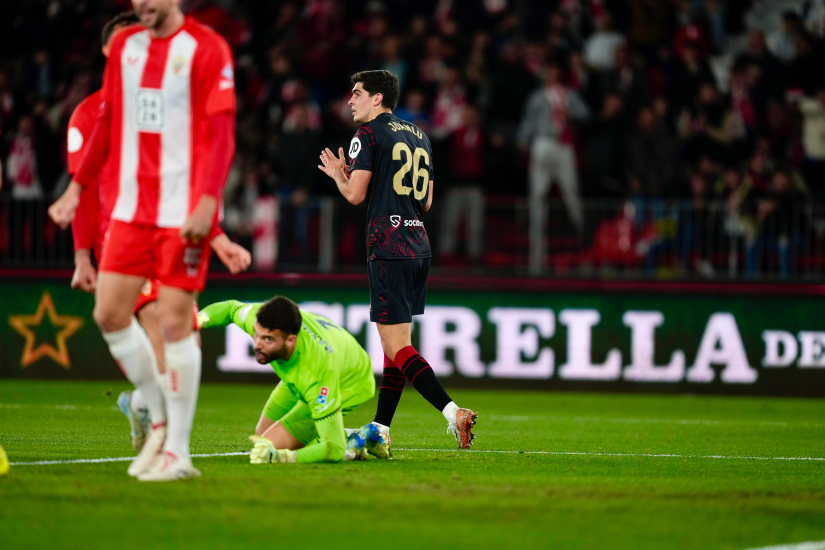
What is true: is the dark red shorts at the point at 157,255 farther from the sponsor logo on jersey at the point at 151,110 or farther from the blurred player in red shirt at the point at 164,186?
the sponsor logo on jersey at the point at 151,110

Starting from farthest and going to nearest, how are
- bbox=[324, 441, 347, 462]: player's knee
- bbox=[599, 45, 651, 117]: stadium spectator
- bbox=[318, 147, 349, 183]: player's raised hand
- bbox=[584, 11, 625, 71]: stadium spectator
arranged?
bbox=[584, 11, 625, 71]: stadium spectator → bbox=[599, 45, 651, 117]: stadium spectator → bbox=[318, 147, 349, 183]: player's raised hand → bbox=[324, 441, 347, 462]: player's knee

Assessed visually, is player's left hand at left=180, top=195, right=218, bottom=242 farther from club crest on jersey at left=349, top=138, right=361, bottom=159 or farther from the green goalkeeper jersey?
club crest on jersey at left=349, top=138, right=361, bottom=159

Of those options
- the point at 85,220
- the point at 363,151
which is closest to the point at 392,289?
the point at 363,151

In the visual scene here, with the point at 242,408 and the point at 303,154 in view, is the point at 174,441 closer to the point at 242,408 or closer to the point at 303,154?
the point at 242,408

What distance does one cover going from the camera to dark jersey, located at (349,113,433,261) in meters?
7.03

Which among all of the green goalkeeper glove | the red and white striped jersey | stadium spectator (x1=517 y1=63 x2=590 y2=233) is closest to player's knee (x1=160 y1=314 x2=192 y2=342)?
the red and white striped jersey

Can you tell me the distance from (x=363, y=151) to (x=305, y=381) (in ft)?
5.74

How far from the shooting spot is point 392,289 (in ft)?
23.0

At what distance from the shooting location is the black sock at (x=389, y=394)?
697cm

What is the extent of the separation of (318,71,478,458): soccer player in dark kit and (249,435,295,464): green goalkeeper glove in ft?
3.53

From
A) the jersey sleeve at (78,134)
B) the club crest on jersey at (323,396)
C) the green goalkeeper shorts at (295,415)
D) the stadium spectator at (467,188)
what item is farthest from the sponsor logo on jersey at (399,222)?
the stadium spectator at (467,188)

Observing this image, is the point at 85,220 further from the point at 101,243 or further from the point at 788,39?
the point at 788,39

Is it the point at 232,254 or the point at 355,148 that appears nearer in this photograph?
the point at 232,254

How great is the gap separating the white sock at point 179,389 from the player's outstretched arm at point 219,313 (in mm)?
1099
